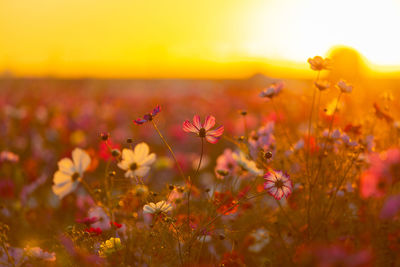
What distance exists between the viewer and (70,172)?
1.23 metres

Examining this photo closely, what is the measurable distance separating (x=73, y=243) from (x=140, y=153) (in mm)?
384

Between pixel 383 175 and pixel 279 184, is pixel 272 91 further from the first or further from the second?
pixel 383 175

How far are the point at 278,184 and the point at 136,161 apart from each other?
19.4 inches

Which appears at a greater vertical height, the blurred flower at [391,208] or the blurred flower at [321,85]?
the blurred flower at [321,85]

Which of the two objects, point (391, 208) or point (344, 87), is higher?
point (344, 87)

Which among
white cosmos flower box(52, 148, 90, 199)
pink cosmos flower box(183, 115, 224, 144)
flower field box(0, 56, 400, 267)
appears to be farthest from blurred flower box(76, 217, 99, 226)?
pink cosmos flower box(183, 115, 224, 144)

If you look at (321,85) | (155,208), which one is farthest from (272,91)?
(155,208)

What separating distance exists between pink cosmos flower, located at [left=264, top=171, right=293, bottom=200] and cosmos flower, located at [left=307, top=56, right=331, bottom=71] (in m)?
0.54

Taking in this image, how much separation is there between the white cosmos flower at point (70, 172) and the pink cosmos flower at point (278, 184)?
62 centimetres

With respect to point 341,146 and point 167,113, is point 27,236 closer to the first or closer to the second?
point 341,146

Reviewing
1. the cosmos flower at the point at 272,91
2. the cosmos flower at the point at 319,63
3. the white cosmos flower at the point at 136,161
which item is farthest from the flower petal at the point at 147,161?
the cosmos flower at the point at 319,63

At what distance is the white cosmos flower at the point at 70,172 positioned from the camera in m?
1.20

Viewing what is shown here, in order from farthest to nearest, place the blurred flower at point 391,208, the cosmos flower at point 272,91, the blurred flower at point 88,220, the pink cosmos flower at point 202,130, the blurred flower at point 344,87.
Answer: the cosmos flower at point 272,91 → the blurred flower at point 344,87 → the blurred flower at point 88,220 → the pink cosmos flower at point 202,130 → the blurred flower at point 391,208

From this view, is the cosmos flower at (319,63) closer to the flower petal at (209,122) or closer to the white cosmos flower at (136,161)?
the flower petal at (209,122)
